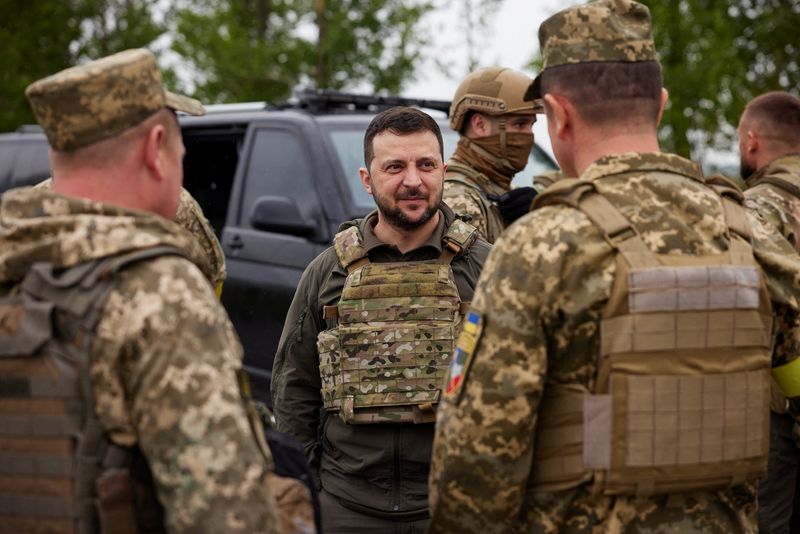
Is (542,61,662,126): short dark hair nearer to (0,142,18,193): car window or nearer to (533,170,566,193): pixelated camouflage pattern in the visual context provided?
(533,170,566,193): pixelated camouflage pattern

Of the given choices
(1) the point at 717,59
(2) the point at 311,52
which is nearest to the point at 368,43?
(2) the point at 311,52

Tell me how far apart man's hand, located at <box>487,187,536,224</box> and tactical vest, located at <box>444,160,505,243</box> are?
0.12 feet

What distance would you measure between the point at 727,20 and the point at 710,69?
1.40m

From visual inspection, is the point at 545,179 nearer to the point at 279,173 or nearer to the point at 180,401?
the point at 279,173

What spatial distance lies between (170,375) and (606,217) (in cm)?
108

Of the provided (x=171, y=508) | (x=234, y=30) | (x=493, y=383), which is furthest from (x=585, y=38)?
(x=234, y=30)

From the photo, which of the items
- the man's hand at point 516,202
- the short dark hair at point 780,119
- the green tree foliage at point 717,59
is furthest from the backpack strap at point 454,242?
→ the green tree foliage at point 717,59

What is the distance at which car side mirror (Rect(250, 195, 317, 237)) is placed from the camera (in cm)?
615

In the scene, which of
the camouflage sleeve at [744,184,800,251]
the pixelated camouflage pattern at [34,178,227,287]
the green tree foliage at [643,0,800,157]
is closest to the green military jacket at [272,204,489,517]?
the pixelated camouflage pattern at [34,178,227,287]

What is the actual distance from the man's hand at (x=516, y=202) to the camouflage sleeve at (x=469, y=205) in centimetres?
11

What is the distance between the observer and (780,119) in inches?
207

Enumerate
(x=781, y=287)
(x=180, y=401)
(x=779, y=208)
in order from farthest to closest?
(x=779, y=208) < (x=781, y=287) < (x=180, y=401)

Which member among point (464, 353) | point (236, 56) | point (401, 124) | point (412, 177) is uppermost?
point (401, 124)

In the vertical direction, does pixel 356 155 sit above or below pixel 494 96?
below
